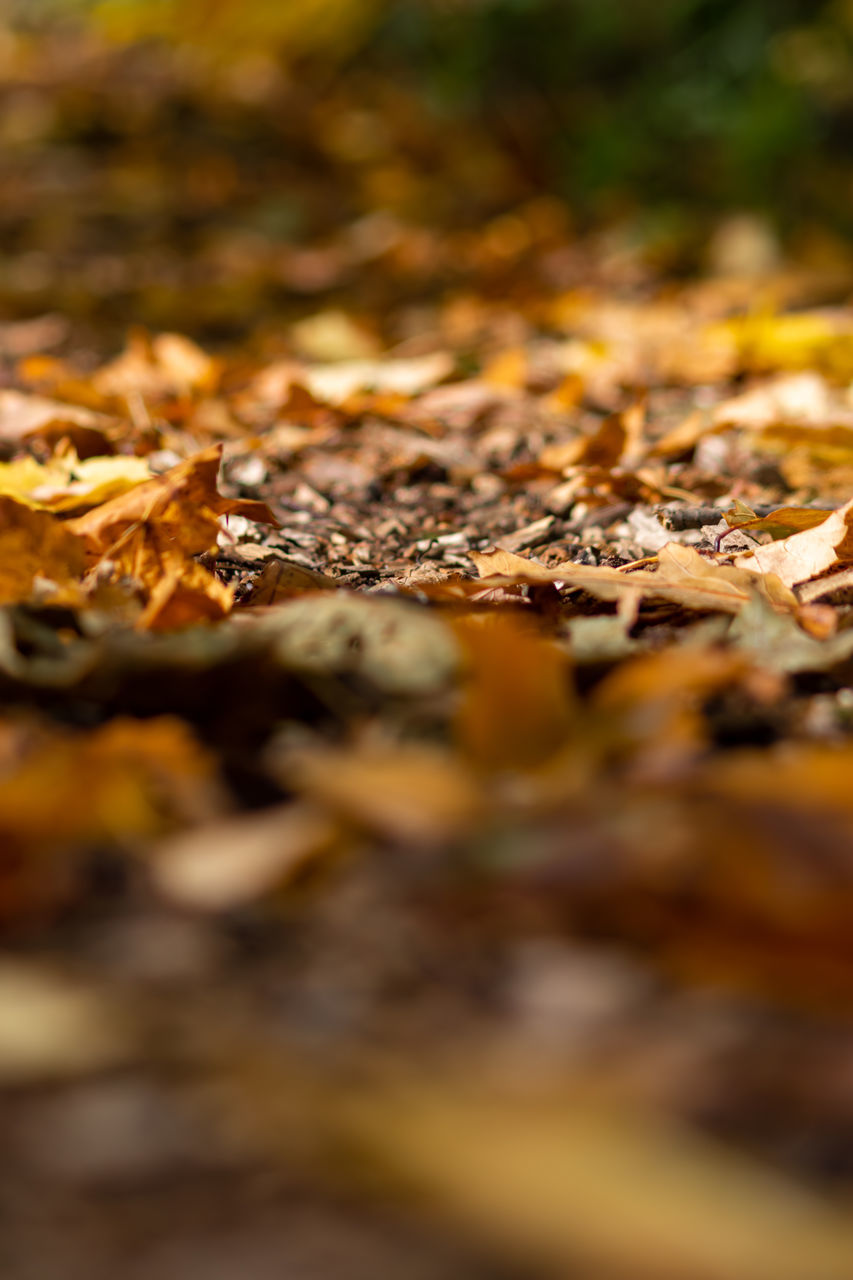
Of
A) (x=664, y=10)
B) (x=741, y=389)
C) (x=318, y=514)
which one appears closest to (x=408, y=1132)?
(x=318, y=514)

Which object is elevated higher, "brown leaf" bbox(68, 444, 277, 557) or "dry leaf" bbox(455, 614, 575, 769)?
"brown leaf" bbox(68, 444, 277, 557)

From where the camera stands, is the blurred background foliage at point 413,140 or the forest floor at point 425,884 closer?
the forest floor at point 425,884

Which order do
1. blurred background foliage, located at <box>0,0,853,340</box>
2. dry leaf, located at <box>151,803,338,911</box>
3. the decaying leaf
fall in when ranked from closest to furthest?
1. the decaying leaf
2. dry leaf, located at <box>151,803,338,911</box>
3. blurred background foliage, located at <box>0,0,853,340</box>

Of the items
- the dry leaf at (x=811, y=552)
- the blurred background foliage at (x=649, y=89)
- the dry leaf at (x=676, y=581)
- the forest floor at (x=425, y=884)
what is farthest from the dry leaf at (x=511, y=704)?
the blurred background foliage at (x=649, y=89)

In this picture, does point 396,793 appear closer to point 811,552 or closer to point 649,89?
point 811,552

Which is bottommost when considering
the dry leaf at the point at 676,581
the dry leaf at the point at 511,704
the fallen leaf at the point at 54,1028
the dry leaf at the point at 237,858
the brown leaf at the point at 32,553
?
the fallen leaf at the point at 54,1028

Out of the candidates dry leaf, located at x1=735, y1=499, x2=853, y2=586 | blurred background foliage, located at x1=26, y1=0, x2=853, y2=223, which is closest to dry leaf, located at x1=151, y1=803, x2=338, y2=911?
dry leaf, located at x1=735, y1=499, x2=853, y2=586

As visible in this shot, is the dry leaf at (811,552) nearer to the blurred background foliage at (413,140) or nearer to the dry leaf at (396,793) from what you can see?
the dry leaf at (396,793)

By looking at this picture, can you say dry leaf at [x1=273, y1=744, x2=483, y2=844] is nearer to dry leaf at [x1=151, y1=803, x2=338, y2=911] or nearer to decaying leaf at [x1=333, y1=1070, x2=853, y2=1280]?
dry leaf at [x1=151, y1=803, x2=338, y2=911]

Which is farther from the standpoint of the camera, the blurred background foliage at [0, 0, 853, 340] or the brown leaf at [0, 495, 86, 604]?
the blurred background foliage at [0, 0, 853, 340]
